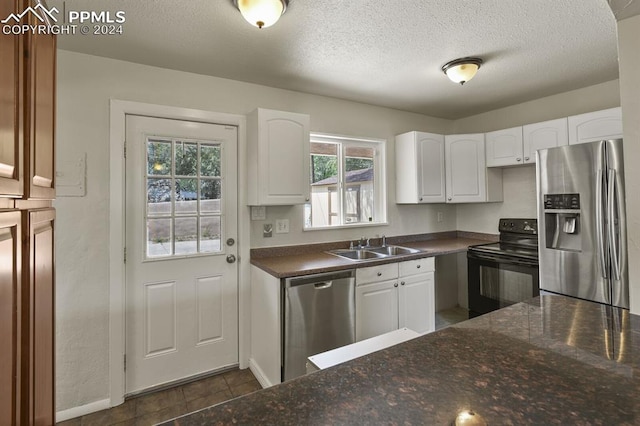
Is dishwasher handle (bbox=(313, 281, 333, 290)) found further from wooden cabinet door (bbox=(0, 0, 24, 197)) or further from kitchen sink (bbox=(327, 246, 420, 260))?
wooden cabinet door (bbox=(0, 0, 24, 197))

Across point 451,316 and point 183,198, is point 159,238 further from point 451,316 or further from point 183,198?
point 451,316

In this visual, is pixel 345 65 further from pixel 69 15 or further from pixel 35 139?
pixel 35 139

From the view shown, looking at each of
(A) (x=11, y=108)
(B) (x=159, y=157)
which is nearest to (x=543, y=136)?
(B) (x=159, y=157)

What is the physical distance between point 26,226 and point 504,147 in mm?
3699

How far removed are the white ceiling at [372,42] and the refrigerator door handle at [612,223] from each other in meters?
0.95

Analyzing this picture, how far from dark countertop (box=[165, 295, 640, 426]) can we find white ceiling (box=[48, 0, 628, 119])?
1.68 meters

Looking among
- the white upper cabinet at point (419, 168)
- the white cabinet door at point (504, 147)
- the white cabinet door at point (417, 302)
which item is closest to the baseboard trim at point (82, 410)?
the white cabinet door at point (417, 302)

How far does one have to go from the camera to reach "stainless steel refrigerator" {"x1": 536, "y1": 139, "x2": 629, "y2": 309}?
2076 mm

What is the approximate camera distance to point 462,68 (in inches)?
89.0

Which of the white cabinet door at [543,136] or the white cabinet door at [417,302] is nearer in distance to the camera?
the white cabinet door at [417,302]

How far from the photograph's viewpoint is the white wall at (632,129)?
Answer: 3.79 ft

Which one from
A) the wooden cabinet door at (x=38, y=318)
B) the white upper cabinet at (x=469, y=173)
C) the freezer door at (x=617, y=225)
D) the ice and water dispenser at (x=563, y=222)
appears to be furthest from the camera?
the white upper cabinet at (x=469, y=173)

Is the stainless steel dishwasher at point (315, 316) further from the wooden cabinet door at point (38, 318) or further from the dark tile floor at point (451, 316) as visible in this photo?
the dark tile floor at point (451, 316)

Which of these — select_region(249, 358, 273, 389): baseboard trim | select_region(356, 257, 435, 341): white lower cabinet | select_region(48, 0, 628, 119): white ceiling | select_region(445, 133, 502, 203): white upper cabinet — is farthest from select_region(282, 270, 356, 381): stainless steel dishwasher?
select_region(445, 133, 502, 203): white upper cabinet
